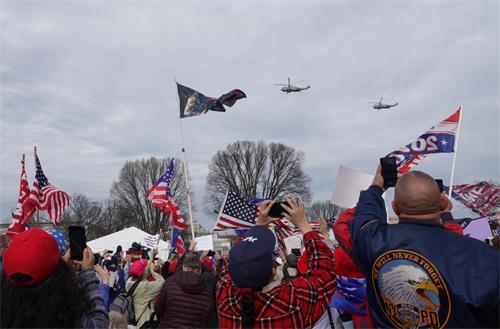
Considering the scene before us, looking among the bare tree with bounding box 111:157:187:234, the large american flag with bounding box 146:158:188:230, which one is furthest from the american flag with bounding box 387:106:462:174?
the bare tree with bounding box 111:157:187:234

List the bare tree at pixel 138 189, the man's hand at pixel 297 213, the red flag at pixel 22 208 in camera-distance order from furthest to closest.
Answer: the bare tree at pixel 138 189
the red flag at pixel 22 208
the man's hand at pixel 297 213

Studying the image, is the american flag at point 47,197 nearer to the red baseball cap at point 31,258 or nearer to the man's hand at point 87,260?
the man's hand at point 87,260

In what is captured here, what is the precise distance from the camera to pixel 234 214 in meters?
8.27

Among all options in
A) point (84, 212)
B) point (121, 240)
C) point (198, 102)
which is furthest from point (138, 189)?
point (198, 102)

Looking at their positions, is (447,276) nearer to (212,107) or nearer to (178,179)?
(212,107)

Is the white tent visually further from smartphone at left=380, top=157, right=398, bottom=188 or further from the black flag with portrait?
smartphone at left=380, top=157, right=398, bottom=188

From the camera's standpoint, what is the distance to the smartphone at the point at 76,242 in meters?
2.53

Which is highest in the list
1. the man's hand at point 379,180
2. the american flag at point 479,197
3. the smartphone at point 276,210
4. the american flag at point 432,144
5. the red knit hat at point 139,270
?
the american flag at point 432,144

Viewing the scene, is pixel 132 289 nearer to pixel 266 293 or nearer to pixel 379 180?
pixel 266 293

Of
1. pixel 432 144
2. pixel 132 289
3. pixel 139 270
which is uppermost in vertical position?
pixel 432 144

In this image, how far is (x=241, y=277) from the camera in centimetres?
230

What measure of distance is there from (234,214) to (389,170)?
5825mm

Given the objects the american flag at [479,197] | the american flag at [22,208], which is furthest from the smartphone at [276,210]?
the american flag at [479,197]

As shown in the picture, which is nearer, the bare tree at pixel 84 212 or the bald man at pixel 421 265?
the bald man at pixel 421 265
